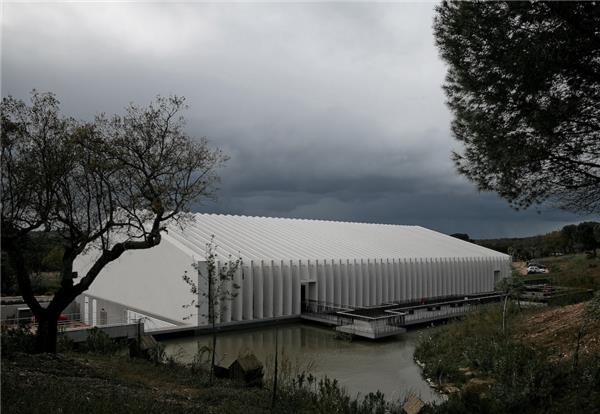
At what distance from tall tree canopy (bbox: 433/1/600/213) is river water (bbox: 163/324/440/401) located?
475cm

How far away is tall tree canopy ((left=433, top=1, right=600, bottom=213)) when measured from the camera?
6.75 meters

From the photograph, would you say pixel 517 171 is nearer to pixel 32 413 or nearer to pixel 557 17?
pixel 557 17

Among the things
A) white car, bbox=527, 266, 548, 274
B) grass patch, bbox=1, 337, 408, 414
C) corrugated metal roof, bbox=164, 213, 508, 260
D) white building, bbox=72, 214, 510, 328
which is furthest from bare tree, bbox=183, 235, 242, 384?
white car, bbox=527, 266, 548, 274

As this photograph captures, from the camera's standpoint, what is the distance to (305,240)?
90.9ft

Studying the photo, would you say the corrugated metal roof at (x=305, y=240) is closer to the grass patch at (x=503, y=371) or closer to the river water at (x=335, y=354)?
the river water at (x=335, y=354)

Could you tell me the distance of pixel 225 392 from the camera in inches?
309

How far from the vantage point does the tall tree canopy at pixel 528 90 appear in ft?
22.1

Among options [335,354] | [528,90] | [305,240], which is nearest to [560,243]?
[305,240]

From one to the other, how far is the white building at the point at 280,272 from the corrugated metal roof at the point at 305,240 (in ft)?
0.25

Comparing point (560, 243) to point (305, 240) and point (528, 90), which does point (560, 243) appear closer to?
point (305, 240)

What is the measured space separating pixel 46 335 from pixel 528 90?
36.3ft

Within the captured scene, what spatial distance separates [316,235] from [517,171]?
2146 centimetres

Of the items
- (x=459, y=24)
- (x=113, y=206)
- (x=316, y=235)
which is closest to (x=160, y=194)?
(x=113, y=206)

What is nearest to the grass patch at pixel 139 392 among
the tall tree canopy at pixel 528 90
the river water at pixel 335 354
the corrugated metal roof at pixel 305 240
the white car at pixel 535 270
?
the river water at pixel 335 354
